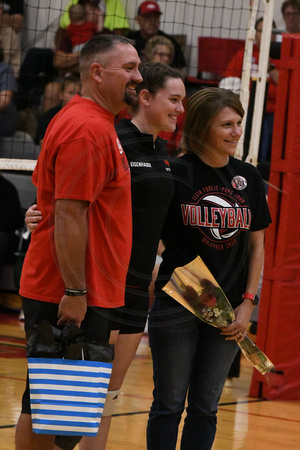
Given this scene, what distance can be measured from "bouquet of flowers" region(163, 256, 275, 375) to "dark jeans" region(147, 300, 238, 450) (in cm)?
5

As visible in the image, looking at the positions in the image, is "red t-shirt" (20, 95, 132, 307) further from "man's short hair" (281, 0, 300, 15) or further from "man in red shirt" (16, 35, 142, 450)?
"man's short hair" (281, 0, 300, 15)

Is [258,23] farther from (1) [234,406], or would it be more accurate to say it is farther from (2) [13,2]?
(1) [234,406]

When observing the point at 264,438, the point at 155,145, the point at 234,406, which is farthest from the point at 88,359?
the point at 234,406

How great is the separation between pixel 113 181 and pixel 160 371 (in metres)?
0.92

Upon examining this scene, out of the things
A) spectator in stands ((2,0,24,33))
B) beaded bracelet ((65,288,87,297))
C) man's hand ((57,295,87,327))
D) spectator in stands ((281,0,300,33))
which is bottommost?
man's hand ((57,295,87,327))

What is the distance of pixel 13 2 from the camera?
9.53 meters

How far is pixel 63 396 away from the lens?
2.71 metres

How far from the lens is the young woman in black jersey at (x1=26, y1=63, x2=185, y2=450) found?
320cm

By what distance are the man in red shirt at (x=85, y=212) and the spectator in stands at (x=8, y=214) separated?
5.23 metres

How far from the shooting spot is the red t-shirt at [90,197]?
107 inches

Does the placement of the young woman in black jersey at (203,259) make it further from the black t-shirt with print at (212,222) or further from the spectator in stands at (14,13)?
the spectator in stands at (14,13)

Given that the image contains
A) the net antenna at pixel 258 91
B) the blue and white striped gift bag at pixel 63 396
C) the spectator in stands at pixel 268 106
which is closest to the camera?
the blue and white striped gift bag at pixel 63 396

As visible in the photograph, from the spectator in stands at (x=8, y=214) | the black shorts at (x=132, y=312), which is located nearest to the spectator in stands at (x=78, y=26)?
the spectator in stands at (x=8, y=214)

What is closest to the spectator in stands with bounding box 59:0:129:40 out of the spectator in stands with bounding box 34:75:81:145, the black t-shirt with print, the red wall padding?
the spectator in stands with bounding box 34:75:81:145
